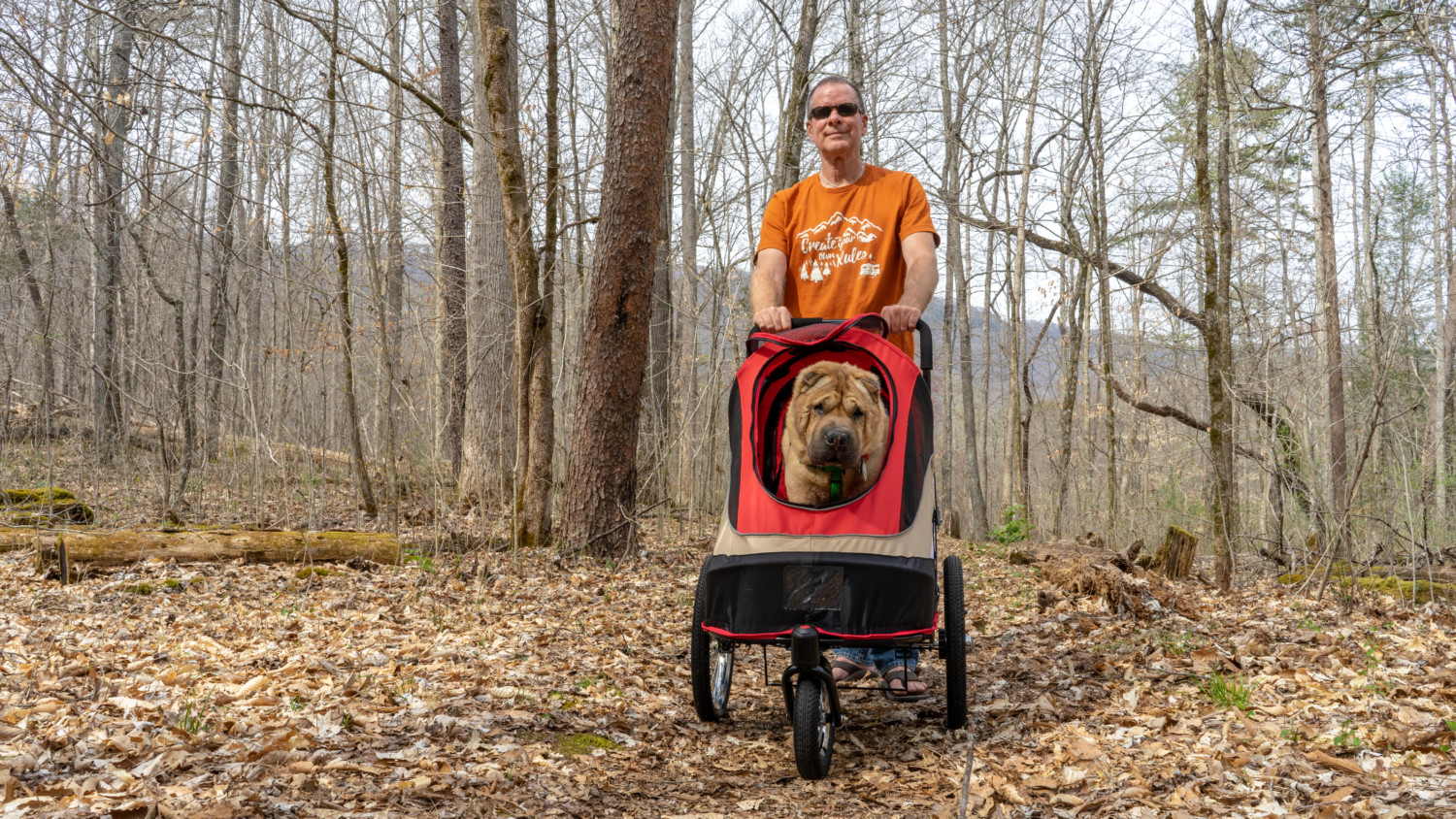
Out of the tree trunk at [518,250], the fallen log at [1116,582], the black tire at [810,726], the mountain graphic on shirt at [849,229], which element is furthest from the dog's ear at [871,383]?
the tree trunk at [518,250]

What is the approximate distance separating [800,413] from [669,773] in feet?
4.67

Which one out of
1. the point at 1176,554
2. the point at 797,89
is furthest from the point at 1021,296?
the point at 1176,554

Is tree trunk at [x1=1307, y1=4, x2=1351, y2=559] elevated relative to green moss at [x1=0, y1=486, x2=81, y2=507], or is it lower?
elevated

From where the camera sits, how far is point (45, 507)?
7602mm

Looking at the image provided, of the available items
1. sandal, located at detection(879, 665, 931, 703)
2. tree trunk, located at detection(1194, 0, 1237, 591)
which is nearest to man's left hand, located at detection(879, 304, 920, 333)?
sandal, located at detection(879, 665, 931, 703)

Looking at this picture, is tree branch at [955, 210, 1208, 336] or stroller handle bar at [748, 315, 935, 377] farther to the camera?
tree branch at [955, 210, 1208, 336]

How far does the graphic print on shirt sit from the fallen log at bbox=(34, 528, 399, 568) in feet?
14.8

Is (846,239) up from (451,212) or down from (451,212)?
down

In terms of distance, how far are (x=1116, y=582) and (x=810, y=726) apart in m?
3.61

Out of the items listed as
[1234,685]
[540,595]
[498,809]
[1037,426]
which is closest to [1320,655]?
[1234,685]

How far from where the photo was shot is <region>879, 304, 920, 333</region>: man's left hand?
3.32 m

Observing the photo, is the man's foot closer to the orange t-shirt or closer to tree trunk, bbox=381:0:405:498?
the orange t-shirt

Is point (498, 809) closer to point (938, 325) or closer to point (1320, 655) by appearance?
point (1320, 655)

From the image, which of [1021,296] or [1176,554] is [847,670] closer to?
[1176,554]
